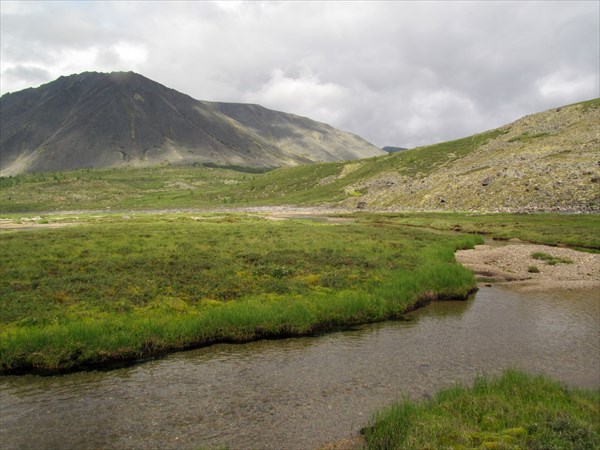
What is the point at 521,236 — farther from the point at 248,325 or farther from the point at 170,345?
the point at 170,345

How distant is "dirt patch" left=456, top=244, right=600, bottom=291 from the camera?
35.3 m

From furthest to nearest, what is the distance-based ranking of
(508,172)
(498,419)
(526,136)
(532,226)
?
1. (526,136)
2. (508,172)
3. (532,226)
4. (498,419)

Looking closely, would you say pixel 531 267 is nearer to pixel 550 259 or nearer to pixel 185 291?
pixel 550 259

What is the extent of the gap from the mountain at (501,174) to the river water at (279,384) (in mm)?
78016

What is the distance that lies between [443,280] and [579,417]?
20556mm

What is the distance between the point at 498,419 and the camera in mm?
12461

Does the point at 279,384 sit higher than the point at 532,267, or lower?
lower

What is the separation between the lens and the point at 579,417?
1251 centimetres

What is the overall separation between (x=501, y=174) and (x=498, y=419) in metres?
115

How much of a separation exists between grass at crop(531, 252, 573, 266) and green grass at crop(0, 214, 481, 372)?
1026 centimetres

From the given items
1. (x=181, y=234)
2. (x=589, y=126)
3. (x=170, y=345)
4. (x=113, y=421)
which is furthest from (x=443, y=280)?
(x=589, y=126)

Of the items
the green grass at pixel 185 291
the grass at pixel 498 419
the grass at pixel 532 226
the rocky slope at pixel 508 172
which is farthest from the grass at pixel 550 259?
the rocky slope at pixel 508 172

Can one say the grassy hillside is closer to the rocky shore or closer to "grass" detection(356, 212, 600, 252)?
"grass" detection(356, 212, 600, 252)

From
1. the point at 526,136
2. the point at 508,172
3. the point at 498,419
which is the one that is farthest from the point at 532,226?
the point at 526,136
